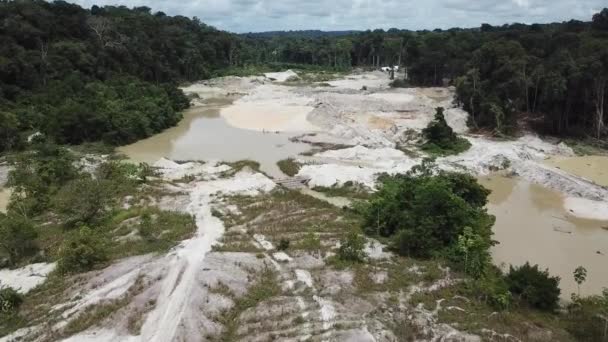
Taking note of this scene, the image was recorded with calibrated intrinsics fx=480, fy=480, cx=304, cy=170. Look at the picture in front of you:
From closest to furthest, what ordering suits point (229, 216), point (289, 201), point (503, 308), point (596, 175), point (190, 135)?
point (503, 308) → point (229, 216) → point (289, 201) → point (596, 175) → point (190, 135)

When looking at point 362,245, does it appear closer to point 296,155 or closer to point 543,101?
Answer: point 296,155

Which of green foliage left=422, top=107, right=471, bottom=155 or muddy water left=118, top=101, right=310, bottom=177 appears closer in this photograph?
green foliage left=422, top=107, right=471, bottom=155

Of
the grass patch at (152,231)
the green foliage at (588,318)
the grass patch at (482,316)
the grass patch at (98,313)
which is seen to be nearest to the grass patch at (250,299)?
the grass patch at (98,313)

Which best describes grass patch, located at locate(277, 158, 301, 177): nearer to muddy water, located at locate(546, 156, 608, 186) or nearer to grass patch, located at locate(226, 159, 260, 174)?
grass patch, located at locate(226, 159, 260, 174)

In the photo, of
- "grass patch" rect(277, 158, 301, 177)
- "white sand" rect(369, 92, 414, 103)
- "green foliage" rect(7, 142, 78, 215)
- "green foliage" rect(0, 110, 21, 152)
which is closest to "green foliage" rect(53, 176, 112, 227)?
"green foliage" rect(7, 142, 78, 215)

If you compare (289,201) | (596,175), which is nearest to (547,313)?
(289,201)

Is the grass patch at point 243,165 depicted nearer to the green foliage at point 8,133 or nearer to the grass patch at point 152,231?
the grass patch at point 152,231
